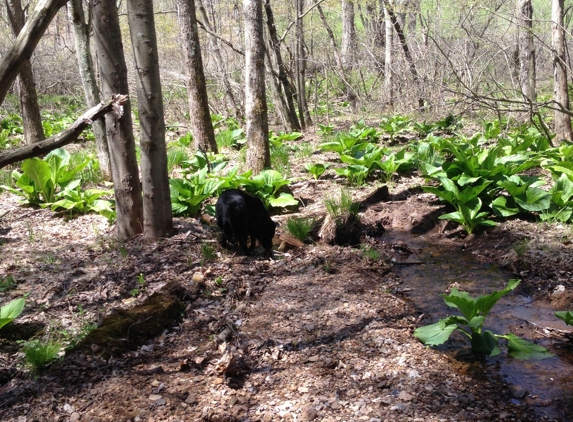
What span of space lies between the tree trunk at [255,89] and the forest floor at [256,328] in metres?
2.02

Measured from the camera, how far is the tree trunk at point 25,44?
82.4 inches

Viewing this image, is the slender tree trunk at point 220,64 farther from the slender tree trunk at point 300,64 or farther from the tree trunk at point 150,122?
the tree trunk at point 150,122

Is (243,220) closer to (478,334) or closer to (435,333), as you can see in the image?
(435,333)

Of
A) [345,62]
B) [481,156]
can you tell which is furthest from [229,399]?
[345,62]

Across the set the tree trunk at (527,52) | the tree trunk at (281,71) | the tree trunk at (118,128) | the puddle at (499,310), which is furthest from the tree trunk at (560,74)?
the tree trunk at (118,128)

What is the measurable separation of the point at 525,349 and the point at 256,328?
215 cm

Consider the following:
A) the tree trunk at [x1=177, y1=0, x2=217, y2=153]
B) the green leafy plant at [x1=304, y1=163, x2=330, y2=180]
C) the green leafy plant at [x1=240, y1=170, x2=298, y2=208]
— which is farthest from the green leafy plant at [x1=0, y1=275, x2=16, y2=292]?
the tree trunk at [x1=177, y1=0, x2=217, y2=153]

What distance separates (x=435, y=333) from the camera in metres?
3.86

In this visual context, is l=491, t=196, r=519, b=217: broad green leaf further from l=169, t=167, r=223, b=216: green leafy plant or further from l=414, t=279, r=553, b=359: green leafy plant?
l=169, t=167, r=223, b=216: green leafy plant

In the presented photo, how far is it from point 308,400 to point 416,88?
9751 millimetres

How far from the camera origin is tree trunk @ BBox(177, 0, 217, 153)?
934 centimetres

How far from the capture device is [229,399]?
336 centimetres

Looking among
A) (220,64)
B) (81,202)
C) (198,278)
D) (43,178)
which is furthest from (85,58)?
(220,64)

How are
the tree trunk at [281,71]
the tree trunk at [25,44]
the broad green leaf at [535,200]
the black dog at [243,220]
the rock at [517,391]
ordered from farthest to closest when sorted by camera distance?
the tree trunk at [281,71] → the broad green leaf at [535,200] → the black dog at [243,220] → the rock at [517,391] → the tree trunk at [25,44]
